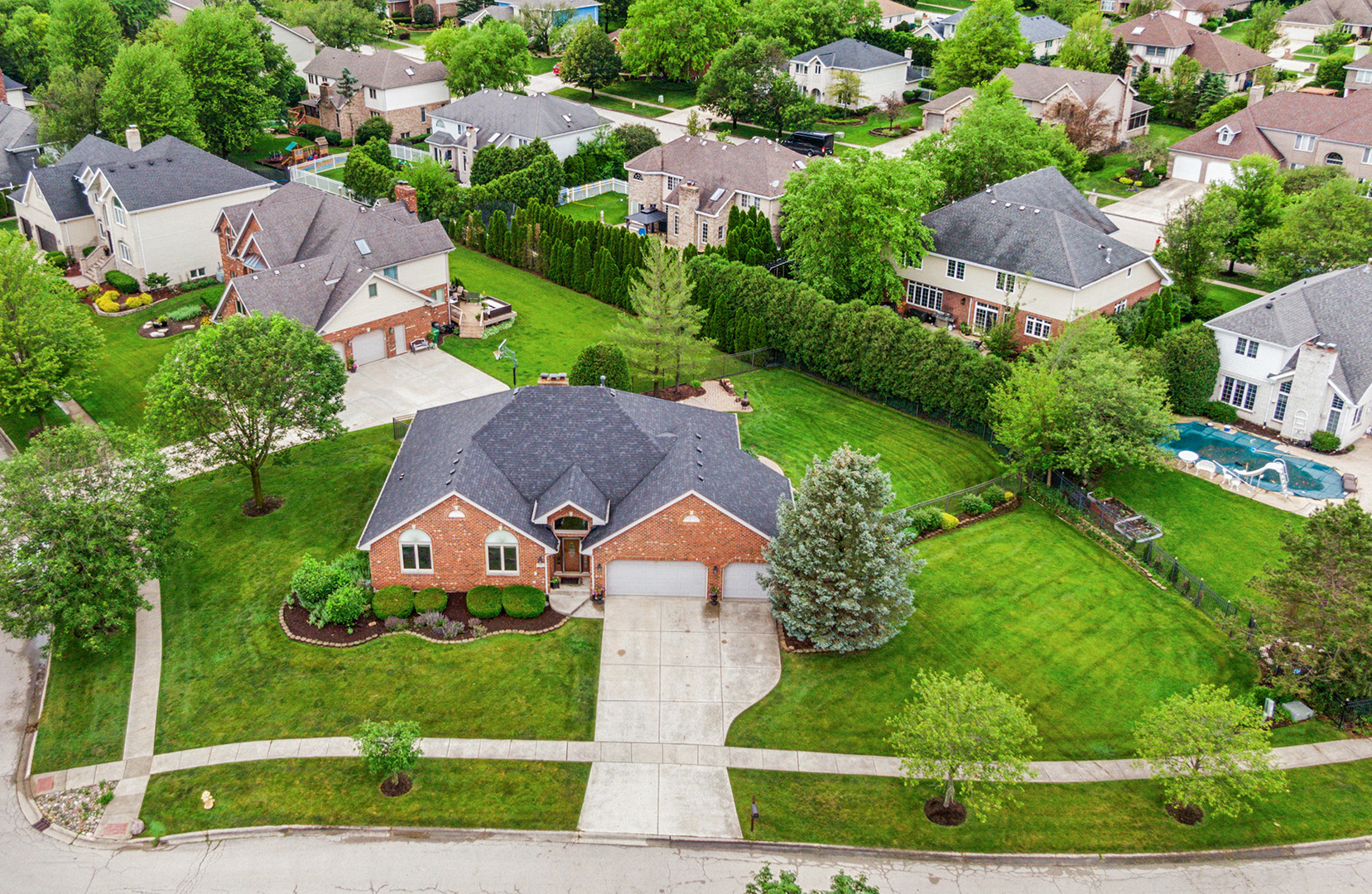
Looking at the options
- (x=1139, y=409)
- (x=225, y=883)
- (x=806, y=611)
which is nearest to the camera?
(x=225, y=883)

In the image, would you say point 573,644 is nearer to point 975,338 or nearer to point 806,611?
point 806,611

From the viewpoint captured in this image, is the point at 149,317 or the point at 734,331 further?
the point at 149,317

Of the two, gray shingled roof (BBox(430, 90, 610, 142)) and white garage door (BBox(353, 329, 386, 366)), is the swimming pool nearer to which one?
white garage door (BBox(353, 329, 386, 366))

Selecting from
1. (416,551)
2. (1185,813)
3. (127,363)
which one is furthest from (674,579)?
(127,363)

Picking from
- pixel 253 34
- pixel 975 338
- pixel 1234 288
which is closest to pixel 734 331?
pixel 975 338

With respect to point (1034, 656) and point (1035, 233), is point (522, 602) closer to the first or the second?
point (1034, 656)

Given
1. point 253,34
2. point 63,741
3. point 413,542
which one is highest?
point 253,34

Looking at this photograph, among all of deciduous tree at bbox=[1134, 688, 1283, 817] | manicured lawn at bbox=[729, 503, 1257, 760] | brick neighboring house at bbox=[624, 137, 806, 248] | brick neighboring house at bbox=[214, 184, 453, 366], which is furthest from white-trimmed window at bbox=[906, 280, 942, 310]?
deciduous tree at bbox=[1134, 688, 1283, 817]
